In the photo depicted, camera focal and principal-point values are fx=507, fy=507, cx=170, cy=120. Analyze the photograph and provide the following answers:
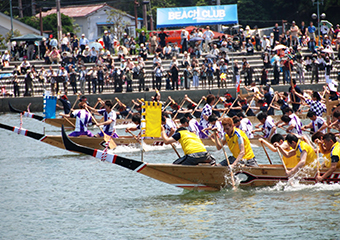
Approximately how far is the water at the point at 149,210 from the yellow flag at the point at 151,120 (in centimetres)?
146

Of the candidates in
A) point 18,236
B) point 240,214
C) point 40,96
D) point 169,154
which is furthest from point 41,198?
point 40,96

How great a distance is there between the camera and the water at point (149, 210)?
8.49 m

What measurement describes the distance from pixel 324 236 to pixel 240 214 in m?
1.68

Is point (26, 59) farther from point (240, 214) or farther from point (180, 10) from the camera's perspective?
point (240, 214)

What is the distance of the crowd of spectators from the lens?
92.8 ft

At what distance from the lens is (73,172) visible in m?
13.9

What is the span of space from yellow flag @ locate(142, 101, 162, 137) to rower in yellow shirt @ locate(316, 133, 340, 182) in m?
3.25

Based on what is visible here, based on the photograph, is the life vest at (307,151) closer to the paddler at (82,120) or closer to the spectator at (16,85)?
the paddler at (82,120)

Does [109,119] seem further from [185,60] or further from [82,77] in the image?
[185,60]

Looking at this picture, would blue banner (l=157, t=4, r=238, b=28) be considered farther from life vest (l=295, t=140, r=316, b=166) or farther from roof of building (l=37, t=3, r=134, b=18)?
life vest (l=295, t=140, r=316, b=166)

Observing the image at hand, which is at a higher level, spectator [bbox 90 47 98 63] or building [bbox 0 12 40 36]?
building [bbox 0 12 40 36]

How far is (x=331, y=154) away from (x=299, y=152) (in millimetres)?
606

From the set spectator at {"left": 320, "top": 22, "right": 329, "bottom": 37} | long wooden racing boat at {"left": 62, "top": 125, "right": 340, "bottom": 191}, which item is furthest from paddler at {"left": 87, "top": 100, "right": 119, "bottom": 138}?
spectator at {"left": 320, "top": 22, "right": 329, "bottom": 37}

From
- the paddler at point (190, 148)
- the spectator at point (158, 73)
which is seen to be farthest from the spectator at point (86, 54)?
the paddler at point (190, 148)
